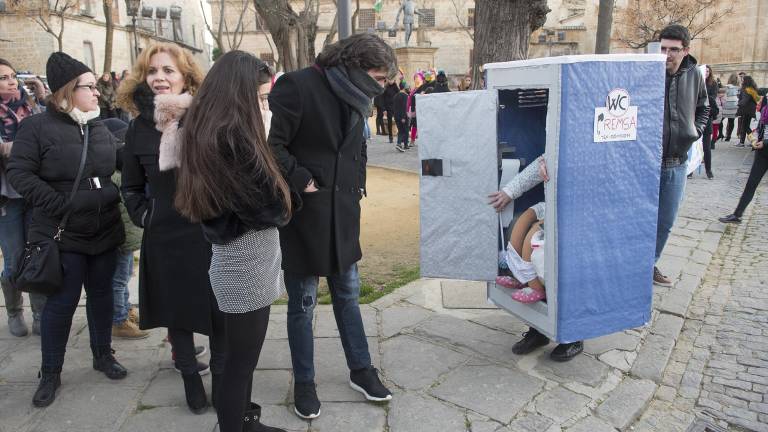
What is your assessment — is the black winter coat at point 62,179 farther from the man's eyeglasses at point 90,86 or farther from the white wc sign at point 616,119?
the white wc sign at point 616,119

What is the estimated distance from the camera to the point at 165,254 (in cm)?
288

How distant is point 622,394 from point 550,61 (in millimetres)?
1860

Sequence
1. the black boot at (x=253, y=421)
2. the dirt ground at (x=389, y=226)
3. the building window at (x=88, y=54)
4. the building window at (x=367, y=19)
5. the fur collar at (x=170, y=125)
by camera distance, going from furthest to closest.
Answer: the building window at (x=367, y=19) < the building window at (x=88, y=54) < the dirt ground at (x=389, y=226) < the black boot at (x=253, y=421) < the fur collar at (x=170, y=125)

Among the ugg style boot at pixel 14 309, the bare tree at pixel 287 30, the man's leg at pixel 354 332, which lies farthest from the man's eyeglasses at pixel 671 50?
the bare tree at pixel 287 30

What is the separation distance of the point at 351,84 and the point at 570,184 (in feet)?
4.14

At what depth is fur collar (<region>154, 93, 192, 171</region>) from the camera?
8.11 feet

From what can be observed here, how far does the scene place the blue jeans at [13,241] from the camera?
12.8 feet

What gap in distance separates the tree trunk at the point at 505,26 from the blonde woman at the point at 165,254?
3.96 m

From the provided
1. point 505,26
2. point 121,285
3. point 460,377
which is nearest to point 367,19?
point 505,26

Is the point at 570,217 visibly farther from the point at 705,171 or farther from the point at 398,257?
the point at 705,171

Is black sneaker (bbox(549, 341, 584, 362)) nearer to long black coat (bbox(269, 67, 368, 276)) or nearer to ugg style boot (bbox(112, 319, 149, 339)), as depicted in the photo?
long black coat (bbox(269, 67, 368, 276))

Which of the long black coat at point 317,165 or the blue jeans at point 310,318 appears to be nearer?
the long black coat at point 317,165

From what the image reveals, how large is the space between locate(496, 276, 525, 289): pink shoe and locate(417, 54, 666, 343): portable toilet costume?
117 millimetres

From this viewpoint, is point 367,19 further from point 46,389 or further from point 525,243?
point 46,389
